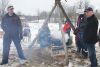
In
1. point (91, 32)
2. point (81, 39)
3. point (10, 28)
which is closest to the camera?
point (91, 32)

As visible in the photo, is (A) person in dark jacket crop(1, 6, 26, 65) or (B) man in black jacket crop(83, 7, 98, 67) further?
(A) person in dark jacket crop(1, 6, 26, 65)

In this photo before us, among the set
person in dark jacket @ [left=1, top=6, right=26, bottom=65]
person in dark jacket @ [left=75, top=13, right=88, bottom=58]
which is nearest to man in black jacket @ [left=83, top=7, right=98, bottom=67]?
person in dark jacket @ [left=75, top=13, right=88, bottom=58]

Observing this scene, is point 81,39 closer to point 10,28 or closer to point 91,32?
point 91,32

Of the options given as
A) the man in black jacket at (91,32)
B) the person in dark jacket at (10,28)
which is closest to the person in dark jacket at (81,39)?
the man in black jacket at (91,32)

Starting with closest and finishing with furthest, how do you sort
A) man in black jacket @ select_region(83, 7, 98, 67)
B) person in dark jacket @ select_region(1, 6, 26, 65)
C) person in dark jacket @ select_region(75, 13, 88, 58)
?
man in black jacket @ select_region(83, 7, 98, 67)
person in dark jacket @ select_region(1, 6, 26, 65)
person in dark jacket @ select_region(75, 13, 88, 58)

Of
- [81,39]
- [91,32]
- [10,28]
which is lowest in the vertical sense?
[81,39]

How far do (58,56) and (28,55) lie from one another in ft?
3.96

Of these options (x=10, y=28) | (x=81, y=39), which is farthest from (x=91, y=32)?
(x=10, y=28)

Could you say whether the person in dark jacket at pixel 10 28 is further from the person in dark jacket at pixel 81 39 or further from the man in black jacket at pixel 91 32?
the man in black jacket at pixel 91 32

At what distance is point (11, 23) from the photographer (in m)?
9.90

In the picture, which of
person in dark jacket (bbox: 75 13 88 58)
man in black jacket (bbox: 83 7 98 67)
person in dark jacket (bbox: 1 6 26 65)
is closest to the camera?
man in black jacket (bbox: 83 7 98 67)

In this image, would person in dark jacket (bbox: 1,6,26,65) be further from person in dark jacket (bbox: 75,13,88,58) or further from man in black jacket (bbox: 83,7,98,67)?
man in black jacket (bbox: 83,7,98,67)

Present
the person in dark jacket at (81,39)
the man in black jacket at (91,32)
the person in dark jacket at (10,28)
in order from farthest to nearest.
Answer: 1. the person in dark jacket at (81,39)
2. the person in dark jacket at (10,28)
3. the man in black jacket at (91,32)

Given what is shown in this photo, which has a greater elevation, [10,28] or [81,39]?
[10,28]
